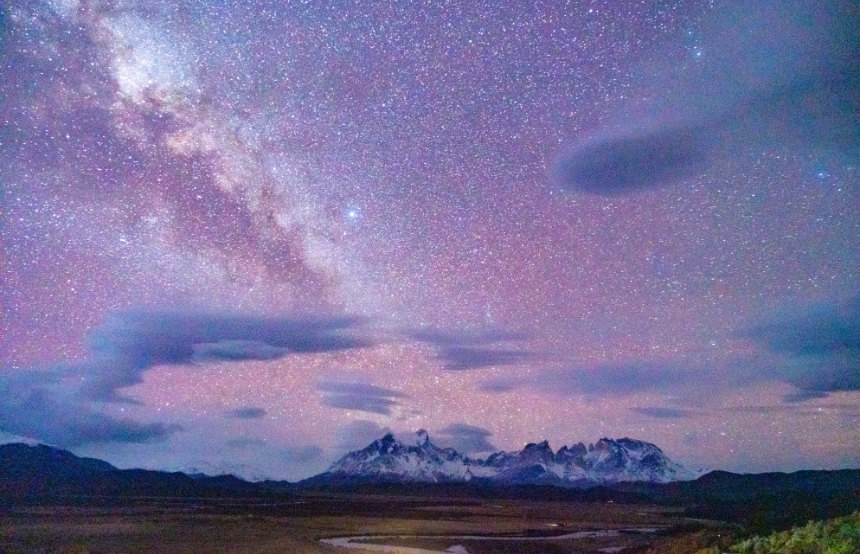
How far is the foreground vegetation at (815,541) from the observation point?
49.8ft

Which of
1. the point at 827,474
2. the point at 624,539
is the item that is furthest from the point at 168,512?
the point at 827,474

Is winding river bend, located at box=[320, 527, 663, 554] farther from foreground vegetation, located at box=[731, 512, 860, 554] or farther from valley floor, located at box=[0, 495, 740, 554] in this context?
foreground vegetation, located at box=[731, 512, 860, 554]

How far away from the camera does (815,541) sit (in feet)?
52.3

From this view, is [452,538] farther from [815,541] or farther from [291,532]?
[815,541]

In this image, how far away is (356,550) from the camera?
47.5 m

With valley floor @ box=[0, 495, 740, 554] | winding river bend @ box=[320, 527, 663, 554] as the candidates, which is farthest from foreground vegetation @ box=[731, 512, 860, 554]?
winding river bend @ box=[320, 527, 663, 554]

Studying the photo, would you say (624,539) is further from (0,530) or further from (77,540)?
(0,530)

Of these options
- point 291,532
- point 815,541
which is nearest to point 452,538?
point 291,532

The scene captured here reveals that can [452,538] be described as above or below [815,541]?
below

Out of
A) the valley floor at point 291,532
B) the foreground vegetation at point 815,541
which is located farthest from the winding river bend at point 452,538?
the foreground vegetation at point 815,541

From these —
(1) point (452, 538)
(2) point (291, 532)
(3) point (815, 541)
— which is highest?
(3) point (815, 541)

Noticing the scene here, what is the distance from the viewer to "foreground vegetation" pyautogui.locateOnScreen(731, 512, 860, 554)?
15.2 metres

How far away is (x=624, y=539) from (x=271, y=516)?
144ft

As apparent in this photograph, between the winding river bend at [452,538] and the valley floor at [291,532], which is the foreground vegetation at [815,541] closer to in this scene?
the valley floor at [291,532]
